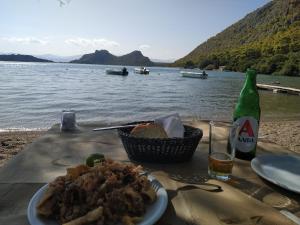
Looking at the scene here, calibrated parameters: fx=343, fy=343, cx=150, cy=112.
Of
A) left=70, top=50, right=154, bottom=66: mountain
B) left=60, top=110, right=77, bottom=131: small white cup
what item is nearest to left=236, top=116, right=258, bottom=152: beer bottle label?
left=60, top=110, right=77, bottom=131: small white cup

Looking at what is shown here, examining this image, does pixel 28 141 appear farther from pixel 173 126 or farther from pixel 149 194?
pixel 149 194

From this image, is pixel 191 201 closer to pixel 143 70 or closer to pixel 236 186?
pixel 236 186

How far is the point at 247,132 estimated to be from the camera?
1.63m

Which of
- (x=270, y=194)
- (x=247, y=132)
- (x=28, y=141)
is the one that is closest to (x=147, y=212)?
(x=270, y=194)

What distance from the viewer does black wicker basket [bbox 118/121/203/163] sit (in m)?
1.51

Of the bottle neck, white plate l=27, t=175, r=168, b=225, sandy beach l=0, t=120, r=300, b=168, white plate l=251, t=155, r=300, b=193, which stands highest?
the bottle neck

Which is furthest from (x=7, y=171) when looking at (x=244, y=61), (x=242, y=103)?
(x=244, y=61)

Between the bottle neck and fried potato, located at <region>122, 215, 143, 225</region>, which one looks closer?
fried potato, located at <region>122, 215, 143, 225</region>

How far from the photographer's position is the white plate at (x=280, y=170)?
1.33m

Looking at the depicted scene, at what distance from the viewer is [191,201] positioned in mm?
1164

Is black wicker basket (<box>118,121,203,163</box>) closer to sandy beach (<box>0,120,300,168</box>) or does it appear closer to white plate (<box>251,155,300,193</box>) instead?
white plate (<box>251,155,300,193</box>)

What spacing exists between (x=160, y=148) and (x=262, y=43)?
345 feet

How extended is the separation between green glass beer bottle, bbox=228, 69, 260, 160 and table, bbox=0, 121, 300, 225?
0.08 m

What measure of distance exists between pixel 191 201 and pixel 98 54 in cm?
18349
